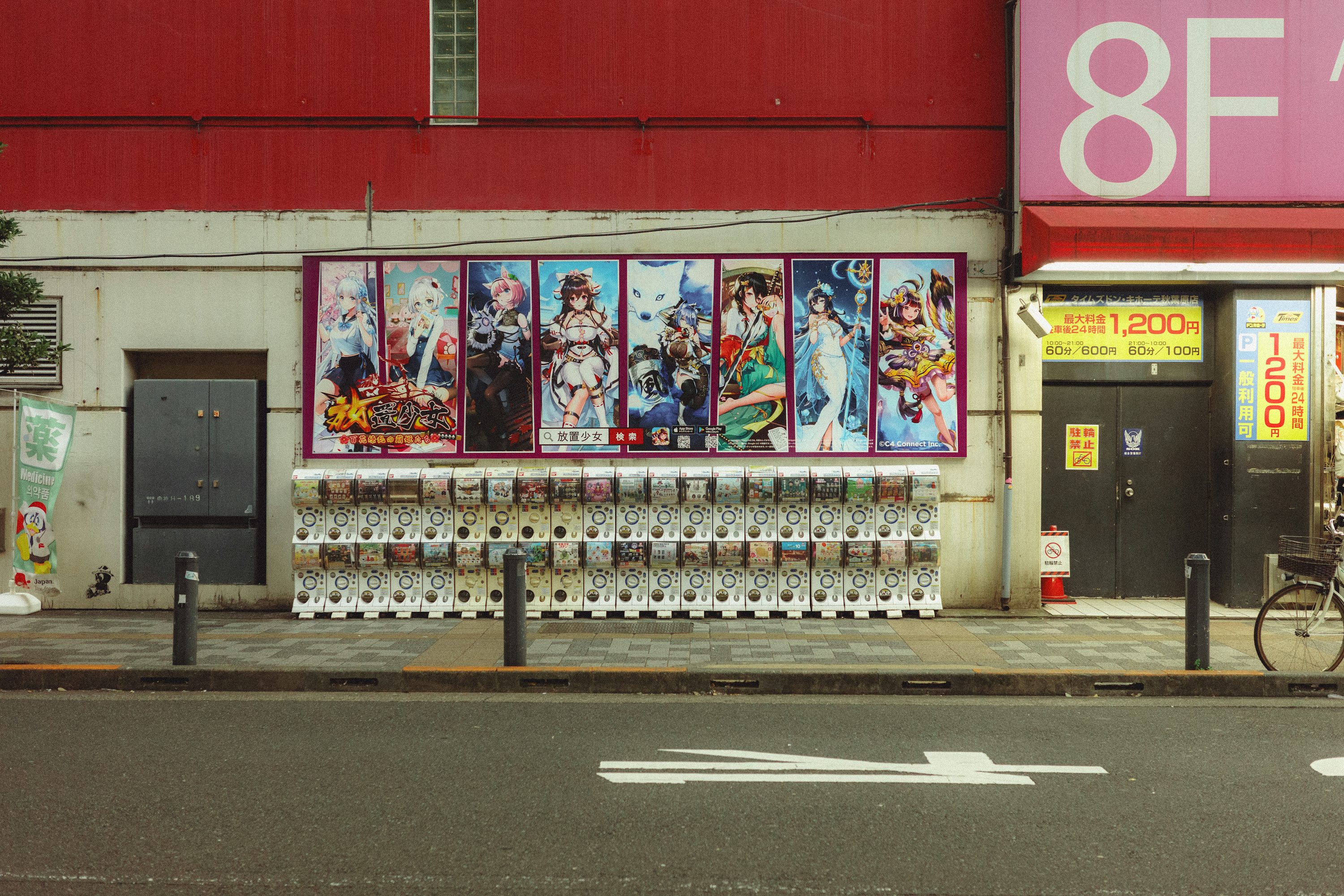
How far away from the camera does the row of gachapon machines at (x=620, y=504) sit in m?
10.1

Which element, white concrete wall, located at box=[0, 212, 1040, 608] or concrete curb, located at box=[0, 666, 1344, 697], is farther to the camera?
white concrete wall, located at box=[0, 212, 1040, 608]

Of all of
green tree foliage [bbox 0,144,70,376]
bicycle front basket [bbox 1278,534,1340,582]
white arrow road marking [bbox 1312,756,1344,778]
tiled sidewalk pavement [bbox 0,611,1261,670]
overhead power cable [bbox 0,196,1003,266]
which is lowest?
white arrow road marking [bbox 1312,756,1344,778]

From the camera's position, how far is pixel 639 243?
34.9ft

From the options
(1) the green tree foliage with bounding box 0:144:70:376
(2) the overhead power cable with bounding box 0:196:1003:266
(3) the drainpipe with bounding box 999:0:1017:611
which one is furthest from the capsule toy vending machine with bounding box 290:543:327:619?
(3) the drainpipe with bounding box 999:0:1017:611

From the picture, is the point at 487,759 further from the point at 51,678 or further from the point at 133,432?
the point at 133,432

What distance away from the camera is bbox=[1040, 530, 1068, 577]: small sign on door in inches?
420

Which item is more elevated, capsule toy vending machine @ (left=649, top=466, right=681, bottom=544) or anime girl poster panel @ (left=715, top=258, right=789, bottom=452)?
anime girl poster panel @ (left=715, top=258, right=789, bottom=452)

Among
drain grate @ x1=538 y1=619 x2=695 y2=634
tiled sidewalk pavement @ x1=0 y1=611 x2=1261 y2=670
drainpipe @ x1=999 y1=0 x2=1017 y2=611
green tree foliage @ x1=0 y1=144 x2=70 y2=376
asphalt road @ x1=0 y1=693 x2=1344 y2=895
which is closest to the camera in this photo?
asphalt road @ x1=0 y1=693 x2=1344 y2=895

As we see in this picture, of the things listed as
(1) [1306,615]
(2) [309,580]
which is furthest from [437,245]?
(1) [1306,615]

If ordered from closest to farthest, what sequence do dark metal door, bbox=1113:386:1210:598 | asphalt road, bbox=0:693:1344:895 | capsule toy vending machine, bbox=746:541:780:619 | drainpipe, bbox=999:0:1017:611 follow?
asphalt road, bbox=0:693:1344:895, capsule toy vending machine, bbox=746:541:780:619, drainpipe, bbox=999:0:1017:611, dark metal door, bbox=1113:386:1210:598

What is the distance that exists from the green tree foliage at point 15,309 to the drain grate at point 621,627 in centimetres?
547

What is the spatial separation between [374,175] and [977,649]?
27.1 feet

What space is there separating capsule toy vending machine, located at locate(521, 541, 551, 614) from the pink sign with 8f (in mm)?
6532

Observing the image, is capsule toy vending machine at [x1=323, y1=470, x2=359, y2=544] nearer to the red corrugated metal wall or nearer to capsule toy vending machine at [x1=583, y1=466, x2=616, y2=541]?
capsule toy vending machine at [x1=583, y1=466, x2=616, y2=541]
